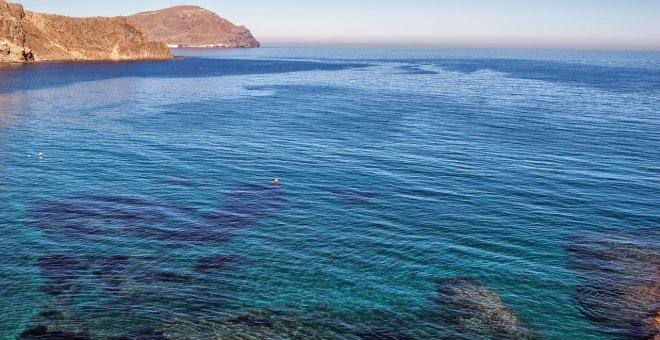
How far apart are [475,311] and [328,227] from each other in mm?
17174

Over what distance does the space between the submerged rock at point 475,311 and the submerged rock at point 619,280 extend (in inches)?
214

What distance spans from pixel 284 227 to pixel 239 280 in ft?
34.0

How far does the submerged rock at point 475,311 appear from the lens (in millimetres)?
31250

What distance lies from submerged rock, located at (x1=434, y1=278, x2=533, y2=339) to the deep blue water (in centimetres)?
13

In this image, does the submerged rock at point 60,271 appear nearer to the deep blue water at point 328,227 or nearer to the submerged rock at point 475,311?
the deep blue water at point 328,227

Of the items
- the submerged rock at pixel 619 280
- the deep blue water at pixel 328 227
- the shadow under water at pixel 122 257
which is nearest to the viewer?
the shadow under water at pixel 122 257

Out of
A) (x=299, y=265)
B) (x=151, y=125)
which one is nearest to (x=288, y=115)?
(x=151, y=125)

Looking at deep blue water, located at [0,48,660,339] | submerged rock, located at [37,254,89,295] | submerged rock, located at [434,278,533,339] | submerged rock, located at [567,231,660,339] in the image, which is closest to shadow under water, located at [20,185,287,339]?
submerged rock, located at [37,254,89,295]

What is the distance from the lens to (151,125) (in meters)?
92.8

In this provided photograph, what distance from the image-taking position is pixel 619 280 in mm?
37719

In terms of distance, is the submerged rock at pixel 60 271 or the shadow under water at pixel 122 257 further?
the submerged rock at pixel 60 271

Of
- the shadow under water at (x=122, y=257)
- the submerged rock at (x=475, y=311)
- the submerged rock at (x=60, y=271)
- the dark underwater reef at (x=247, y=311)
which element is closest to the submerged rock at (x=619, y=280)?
the dark underwater reef at (x=247, y=311)

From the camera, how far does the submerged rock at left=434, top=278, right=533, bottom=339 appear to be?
31.2 meters

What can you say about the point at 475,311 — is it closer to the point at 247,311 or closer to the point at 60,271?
the point at 247,311
